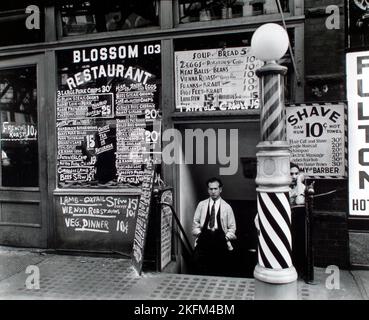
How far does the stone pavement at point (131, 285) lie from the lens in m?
5.03

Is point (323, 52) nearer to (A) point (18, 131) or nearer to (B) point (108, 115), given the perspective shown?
(B) point (108, 115)

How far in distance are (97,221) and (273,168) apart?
3.98 metres

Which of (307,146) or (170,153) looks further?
(170,153)

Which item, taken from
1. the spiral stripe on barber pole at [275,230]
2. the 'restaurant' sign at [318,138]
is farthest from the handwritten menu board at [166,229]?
the spiral stripe on barber pole at [275,230]

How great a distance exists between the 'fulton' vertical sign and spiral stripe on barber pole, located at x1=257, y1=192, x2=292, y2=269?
250 cm

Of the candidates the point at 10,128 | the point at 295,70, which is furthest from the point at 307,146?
the point at 10,128

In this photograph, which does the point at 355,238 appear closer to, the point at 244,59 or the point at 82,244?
the point at 244,59

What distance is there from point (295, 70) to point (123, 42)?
2.89 meters

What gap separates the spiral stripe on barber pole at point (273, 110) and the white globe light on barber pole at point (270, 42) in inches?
8.5

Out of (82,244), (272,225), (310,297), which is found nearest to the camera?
(272,225)

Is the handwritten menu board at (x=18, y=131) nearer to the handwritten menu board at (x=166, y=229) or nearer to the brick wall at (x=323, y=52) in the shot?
the handwritten menu board at (x=166, y=229)

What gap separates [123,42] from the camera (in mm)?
6738

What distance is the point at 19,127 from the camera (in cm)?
743

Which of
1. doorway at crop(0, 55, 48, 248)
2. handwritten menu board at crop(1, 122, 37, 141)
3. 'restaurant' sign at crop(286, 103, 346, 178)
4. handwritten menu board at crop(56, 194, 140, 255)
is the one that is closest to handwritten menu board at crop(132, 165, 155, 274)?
handwritten menu board at crop(56, 194, 140, 255)
